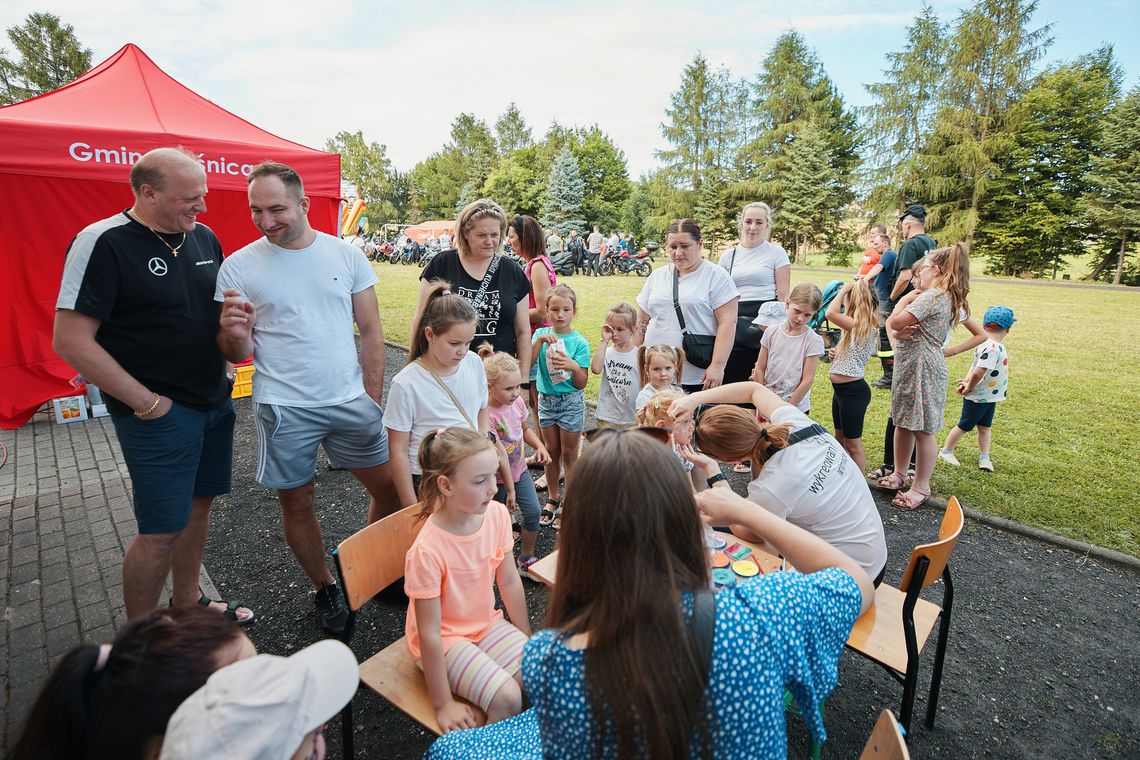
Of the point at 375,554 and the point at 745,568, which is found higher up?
the point at 375,554

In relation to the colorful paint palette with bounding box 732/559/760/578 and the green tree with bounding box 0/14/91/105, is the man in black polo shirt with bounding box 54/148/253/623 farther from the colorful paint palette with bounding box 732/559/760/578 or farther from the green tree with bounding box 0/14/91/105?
the green tree with bounding box 0/14/91/105

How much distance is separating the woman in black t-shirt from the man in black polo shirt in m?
1.18

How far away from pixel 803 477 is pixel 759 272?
2801 mm

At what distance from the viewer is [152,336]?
2420mm

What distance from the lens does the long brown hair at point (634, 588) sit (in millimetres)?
1012

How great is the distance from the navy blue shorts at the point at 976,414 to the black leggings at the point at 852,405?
48.2 inches

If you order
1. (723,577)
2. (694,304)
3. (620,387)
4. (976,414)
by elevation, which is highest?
(694,304)

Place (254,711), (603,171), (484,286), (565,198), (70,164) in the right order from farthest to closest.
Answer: (603,171) < (565,198) < (70,164) < (484,286) < (254,711)

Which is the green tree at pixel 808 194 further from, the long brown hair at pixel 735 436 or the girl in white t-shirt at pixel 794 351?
the long brown hair at pixel 735 436

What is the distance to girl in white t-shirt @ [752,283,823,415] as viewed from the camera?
4098 millimetres

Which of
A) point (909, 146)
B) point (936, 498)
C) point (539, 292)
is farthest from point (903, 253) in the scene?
point (909, 146)

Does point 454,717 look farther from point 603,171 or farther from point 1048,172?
point 603,171

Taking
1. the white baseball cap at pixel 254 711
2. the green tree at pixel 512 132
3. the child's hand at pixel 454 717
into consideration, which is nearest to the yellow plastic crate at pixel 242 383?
the child's hand at pixel 454 717

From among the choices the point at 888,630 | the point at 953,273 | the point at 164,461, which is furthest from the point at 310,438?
the point at 953,273
